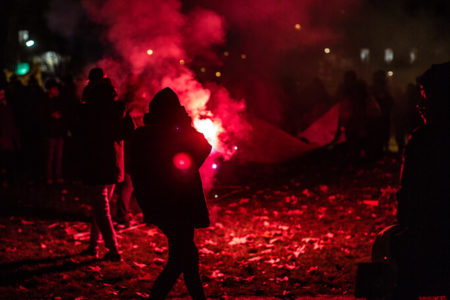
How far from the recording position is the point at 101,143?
672 centimetres

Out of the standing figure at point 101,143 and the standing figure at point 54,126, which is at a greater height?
the standing figure at point 54,126

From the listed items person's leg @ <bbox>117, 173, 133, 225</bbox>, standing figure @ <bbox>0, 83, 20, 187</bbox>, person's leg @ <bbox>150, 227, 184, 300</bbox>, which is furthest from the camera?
standing figure @ <bbox>0, 83, 20, 187</bbox>

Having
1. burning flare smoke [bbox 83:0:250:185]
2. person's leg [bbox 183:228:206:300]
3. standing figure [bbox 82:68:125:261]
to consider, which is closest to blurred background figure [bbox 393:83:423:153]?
burning flare smoke [bbox 83:0:250:185]

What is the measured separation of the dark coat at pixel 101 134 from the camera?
671 centimetres

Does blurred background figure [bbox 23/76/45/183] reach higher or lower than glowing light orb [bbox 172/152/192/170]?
higher

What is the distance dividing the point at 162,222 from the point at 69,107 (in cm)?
854

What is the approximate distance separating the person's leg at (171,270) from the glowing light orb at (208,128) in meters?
4.71

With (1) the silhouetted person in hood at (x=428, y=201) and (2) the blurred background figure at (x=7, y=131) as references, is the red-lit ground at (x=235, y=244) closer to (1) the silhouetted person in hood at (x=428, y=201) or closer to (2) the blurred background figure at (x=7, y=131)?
(2) the blurred background figure at (x=7, y=131)

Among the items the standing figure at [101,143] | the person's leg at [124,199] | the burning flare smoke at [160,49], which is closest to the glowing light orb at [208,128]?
the burning flare smoke at [160,49]

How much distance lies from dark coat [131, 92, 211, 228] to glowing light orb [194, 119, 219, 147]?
4.51 meters

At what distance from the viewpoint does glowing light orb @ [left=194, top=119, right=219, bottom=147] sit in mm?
9492

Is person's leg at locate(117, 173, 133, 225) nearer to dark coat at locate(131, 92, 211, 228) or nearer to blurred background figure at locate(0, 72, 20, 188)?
dark coat at locate(131, 92, 211, 228)

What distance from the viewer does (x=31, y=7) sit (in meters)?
35.8

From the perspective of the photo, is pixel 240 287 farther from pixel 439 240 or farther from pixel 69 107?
pixel 69 107
